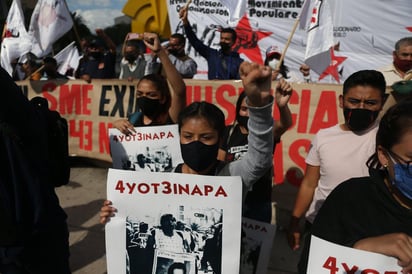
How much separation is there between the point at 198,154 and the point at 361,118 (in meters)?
0.96

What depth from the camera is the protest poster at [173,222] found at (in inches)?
55.2

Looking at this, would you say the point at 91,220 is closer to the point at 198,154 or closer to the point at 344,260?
the point at 198,154

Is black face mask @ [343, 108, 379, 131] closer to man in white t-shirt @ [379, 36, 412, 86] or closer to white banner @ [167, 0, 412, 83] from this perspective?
man in white t-shirt @ [379, 36, 412, 86]

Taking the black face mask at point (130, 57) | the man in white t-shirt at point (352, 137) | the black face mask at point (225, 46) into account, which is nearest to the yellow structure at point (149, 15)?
the black face mask at point (130, 57)

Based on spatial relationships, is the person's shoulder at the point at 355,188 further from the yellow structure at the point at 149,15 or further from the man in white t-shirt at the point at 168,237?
the yellow structure at the point at 149,15

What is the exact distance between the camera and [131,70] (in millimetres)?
5371

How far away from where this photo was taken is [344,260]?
3.83ft

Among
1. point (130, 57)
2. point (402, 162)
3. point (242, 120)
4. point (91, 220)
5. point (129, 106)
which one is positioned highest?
point (402, 162)

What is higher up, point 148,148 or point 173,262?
point 148,148

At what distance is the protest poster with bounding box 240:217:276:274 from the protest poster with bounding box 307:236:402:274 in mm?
584

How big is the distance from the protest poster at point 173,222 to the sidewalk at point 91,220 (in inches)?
65.1

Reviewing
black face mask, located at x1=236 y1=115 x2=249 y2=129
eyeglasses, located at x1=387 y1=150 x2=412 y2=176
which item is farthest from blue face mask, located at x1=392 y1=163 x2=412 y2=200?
black face mask, located at x1=236 y1=115 x2=249 y2=129

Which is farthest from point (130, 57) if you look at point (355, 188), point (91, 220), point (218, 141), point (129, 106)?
point (355, 188)

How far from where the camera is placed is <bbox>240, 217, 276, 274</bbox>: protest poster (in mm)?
1815
